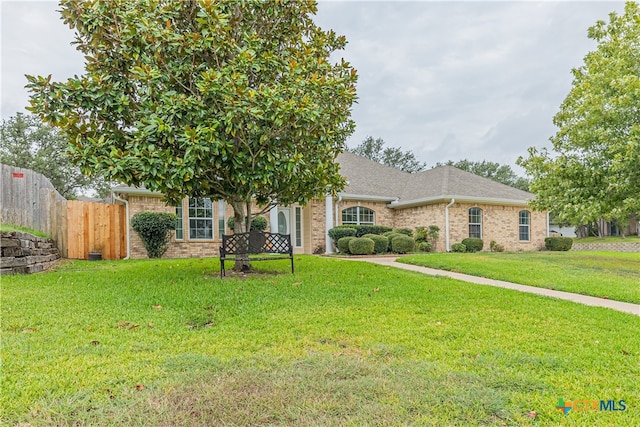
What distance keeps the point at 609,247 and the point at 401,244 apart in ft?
59.0

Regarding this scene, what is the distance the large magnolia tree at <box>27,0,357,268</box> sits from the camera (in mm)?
5898

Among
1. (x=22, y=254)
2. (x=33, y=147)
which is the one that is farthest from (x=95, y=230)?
(x=33, y=147)

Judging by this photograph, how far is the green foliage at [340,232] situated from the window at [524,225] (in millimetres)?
8842

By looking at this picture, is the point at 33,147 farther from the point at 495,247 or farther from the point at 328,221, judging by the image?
the point at 495,247

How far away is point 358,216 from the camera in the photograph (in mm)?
16797

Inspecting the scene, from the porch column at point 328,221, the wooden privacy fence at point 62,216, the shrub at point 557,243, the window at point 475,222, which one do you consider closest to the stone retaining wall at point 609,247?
the shrub at point 557,243

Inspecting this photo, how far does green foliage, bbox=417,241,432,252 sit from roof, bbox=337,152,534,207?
1867 mm

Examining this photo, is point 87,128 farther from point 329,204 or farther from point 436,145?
point 436,145

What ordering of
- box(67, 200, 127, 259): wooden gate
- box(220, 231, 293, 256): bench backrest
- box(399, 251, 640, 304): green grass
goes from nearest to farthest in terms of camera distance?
1. box(399, 251, 640, 304): green grass
2. box(220, 231, 293, 256): bench backrest
3. box(67, 200, 127, 259): wooden gate

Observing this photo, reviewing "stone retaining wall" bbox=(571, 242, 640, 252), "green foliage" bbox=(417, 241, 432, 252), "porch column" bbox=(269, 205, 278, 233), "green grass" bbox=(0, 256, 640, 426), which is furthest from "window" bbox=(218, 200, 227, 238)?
"stone retaining wall" bbox=(571, 242, 640, 252)

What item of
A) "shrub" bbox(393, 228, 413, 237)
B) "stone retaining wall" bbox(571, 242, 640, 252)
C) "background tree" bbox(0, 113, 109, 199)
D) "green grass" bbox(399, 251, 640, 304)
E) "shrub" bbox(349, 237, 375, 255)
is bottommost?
"stone retaining wall" bbox(571, 242, 640, 252)

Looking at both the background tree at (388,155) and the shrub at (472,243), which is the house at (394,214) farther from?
the background tree at (388,155)

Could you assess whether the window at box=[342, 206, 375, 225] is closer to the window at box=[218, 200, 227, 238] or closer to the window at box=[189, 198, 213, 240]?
the window at box=[218, 200, 227, 238]

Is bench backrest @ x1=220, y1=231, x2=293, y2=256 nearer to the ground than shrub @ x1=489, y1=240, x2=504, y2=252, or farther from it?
farther from it
